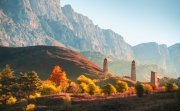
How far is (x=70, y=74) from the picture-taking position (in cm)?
19375

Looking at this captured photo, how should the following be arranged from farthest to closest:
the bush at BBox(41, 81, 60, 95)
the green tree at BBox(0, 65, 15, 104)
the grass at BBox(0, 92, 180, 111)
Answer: the bush at BBox(41, 81, 60, 95)
the green tree at BBox(0, 65, 15, 104)
the grass at BBox(0, 92, 180, 111)

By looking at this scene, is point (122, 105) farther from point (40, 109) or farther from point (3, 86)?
point (3, 86)

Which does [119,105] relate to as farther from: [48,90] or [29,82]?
[48,90]

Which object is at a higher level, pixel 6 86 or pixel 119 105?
pixel 6 86

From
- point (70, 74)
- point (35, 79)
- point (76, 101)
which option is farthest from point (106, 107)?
point (70, 74)

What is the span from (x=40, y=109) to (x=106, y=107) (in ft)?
48.5

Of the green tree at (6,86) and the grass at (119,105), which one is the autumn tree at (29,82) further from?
the grass at (119,105)

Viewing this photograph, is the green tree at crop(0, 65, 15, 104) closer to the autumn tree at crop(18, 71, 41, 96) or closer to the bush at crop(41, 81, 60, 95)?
the autumn tree at crop(18, 71, 41, 96)

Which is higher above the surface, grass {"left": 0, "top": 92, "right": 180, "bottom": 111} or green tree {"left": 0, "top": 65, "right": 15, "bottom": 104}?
green tree {"left": 0, "top": 65, "right": 15, "bottom": 104}

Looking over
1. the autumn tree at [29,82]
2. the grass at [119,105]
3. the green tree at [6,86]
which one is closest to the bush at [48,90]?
the autumn tree at [29,82]

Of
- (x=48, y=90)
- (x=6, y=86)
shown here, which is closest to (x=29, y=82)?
(x=6, y=86)

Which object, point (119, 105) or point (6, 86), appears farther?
point (6, 86)

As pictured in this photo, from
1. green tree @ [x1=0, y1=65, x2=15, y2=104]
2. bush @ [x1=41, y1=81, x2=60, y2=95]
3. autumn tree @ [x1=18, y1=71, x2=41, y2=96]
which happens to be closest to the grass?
autumn tree @ [x1=18, y1=71, x2=41, y2=96]

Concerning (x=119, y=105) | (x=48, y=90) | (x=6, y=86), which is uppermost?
(x=6, y=86)
